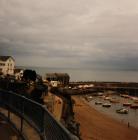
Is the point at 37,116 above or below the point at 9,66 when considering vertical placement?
below

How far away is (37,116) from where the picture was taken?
8.13m

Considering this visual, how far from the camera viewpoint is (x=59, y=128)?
17.5 feet

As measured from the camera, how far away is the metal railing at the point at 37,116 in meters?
5.35

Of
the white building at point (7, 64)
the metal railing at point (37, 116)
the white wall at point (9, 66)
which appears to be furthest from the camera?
the white building at point (7, 64)

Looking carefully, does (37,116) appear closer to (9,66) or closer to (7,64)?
(7,64)

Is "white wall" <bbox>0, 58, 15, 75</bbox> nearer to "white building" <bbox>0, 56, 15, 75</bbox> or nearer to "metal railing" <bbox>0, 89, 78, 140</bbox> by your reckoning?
"white building" <bbox>0, 56, 15, 75</bbox>

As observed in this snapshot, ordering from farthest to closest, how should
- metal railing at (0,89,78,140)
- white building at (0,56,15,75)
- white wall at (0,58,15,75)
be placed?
white building at (0,56,15,75) < white wall at (0,58,15,75) < metal railing at (0,89,78,140)

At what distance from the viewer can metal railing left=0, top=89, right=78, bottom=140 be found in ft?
17.5

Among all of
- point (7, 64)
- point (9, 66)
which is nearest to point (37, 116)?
point (7, 64)

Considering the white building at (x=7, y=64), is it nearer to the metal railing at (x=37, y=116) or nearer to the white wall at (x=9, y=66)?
the white wall at (x=9, y=66)

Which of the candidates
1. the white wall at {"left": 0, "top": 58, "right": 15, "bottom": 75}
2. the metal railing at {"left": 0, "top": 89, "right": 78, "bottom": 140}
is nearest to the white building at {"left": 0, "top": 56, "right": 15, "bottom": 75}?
the white wall at {"left": 0, "top": 58, "right": 15, "bottom": 75}

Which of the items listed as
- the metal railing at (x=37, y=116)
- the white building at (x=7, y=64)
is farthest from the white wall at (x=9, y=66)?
the metal railing at (x=37, y=116)

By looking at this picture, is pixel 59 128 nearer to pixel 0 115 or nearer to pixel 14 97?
pixel 14 97

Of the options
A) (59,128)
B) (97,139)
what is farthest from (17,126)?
(97,139)
